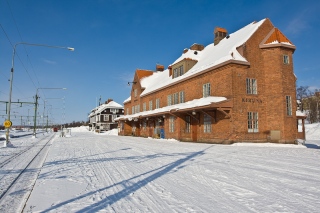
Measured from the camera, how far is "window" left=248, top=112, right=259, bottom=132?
20086mm

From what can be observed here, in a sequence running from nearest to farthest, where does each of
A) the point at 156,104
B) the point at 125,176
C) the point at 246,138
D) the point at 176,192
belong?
the point at 176,192 → the point at 125,176 → the point at 246,138 → the point at 156,104

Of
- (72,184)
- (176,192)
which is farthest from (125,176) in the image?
(176,192)

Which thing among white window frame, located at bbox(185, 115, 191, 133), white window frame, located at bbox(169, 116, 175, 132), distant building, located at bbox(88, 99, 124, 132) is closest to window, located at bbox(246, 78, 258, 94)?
white window frame, located at bbox(185, 115, 191, 133)

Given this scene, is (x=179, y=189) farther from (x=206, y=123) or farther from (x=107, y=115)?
(x=107, y=115)

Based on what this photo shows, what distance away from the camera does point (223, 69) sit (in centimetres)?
2028

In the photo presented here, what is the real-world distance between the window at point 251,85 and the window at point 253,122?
6.10 ft

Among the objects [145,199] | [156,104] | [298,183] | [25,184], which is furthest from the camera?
[156,104]

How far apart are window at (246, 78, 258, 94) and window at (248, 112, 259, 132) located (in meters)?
1.86

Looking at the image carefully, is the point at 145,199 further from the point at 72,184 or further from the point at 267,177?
the point at 267,177

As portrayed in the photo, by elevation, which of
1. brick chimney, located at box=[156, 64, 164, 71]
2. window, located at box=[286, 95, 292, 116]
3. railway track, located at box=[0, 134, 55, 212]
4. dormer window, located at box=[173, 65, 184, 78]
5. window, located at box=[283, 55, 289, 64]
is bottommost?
railway track, located at box=[0, 134, 55, 212]

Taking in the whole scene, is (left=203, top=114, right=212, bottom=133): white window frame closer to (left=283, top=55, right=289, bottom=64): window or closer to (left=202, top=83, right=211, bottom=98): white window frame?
(left=202, top=83, right=211, bottom=98): white window frame

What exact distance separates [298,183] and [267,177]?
0.86 m

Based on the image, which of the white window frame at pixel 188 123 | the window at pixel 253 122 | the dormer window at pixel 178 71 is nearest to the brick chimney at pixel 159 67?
the dormer window at pixel 178 71

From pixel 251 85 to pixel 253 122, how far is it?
3.11 meters
